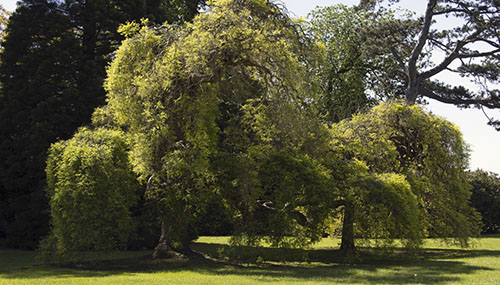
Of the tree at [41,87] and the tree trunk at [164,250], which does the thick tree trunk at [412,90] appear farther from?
the tree trunk at [164,250]

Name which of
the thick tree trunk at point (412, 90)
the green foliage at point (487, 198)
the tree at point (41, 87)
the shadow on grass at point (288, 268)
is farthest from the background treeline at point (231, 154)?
the green foliage at point (487, 198)

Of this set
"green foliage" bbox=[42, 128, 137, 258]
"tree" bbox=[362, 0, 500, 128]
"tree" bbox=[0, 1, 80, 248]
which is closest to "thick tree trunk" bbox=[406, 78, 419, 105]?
"tree" bbox=[362, 0, 500, 128]

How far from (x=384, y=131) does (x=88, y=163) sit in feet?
34.1

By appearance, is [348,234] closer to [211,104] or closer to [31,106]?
[211,104]

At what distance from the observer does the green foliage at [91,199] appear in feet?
47.1

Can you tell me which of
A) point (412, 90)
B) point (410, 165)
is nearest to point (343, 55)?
point (412, 90)

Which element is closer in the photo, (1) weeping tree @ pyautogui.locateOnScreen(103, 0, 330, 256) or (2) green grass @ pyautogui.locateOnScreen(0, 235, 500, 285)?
(2) green grass @ pyautogui.locateOnScreen(0, 235, 500, 285)

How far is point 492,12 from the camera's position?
24.8 metres

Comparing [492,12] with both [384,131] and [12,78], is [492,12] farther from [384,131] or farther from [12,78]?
[12,78]

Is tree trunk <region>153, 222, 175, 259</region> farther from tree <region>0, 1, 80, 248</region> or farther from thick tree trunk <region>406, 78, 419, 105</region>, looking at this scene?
thick tree trunk <region>406, 78, 419, 105</region>

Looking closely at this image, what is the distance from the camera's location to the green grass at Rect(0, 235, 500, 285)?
458 inches

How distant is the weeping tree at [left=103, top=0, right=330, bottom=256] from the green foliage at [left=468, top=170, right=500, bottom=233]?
17993 millimetres

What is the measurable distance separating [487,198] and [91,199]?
23489 millimetres

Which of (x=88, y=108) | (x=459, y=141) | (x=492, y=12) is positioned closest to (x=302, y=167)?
(x=459, y=141)
